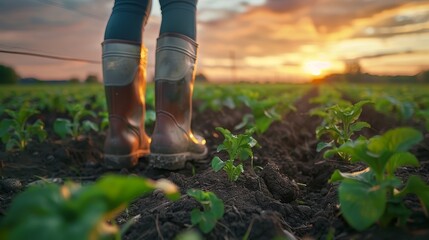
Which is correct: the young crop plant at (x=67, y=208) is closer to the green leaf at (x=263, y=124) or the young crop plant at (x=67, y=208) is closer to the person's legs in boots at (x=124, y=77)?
the person's legs in boots at (x=124, y=77)

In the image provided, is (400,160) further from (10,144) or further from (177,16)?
(10,144)

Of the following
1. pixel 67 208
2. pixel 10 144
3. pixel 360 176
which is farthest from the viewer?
pixel 10 144

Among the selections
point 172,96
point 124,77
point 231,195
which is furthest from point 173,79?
point 231,195

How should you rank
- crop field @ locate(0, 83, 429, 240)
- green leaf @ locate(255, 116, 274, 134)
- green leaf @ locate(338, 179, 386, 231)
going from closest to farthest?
crop field @ locate(0, 83, 429, 240), green leaf @ locate(338, 179, 386, 231), green leaf @ locate(255, 116, 274, 134)

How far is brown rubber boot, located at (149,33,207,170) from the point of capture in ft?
8.36

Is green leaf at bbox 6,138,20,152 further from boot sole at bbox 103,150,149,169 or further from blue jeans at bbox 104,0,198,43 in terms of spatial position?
blue jeans at bbox 104,0,198,43

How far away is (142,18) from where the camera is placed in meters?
2.74

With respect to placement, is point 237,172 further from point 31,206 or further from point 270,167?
point 31,206

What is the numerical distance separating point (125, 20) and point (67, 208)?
79.3 inches

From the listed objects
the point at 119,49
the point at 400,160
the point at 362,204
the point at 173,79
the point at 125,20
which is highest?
the point at 125,20

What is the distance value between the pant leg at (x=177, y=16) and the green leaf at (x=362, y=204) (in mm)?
1578

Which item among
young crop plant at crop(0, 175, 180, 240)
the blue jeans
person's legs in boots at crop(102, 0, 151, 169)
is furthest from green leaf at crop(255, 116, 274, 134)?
young crop plant at crop(0, 175, 180, 240)

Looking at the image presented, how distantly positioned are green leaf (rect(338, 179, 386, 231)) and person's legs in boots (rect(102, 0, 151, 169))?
1.83 m

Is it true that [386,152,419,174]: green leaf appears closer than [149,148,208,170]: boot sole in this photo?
Yes
